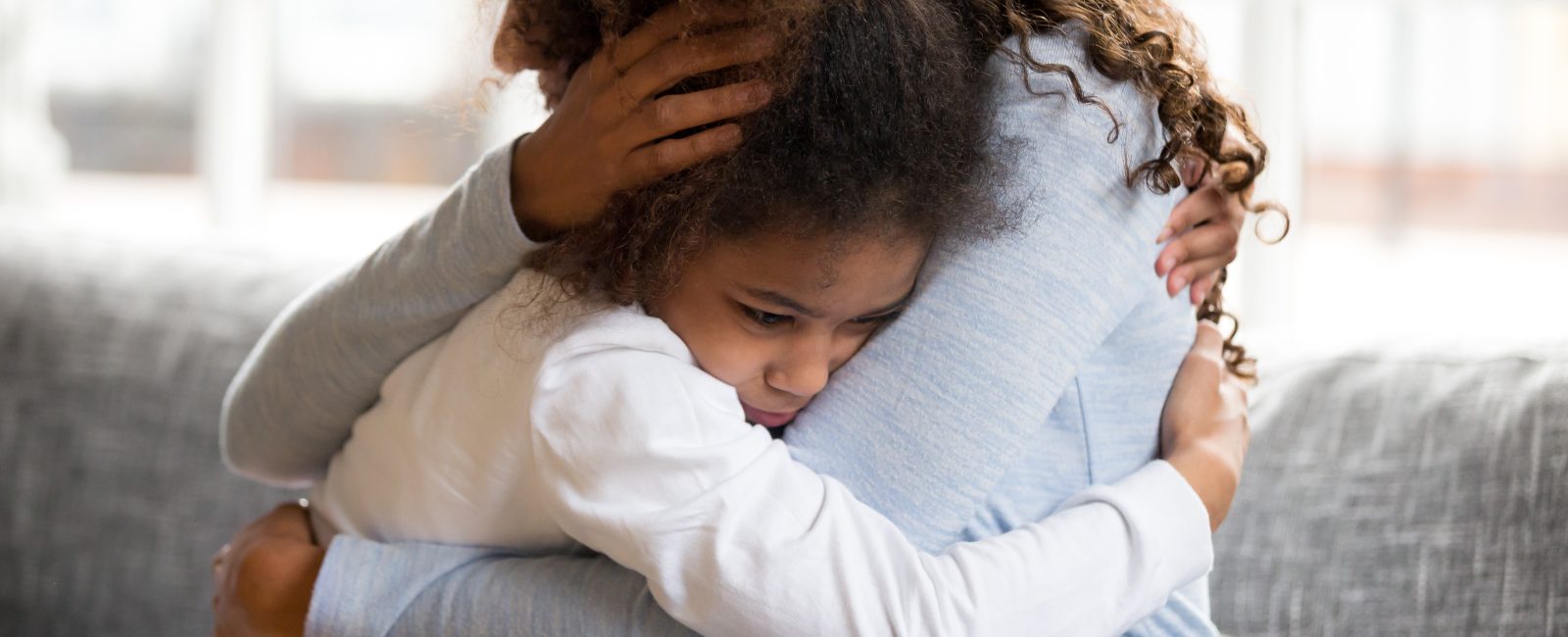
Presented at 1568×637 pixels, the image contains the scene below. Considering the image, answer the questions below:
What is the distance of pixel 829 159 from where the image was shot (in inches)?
33.0

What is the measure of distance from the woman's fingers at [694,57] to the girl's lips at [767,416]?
25 centimetres

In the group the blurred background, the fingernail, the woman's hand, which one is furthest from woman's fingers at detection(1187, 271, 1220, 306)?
the blurred background

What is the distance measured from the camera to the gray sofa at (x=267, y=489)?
1350mm

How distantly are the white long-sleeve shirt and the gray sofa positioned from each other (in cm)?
53

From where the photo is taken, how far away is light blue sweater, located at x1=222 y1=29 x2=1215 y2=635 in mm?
897

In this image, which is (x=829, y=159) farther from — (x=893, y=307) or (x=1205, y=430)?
(x=1205, y=430)

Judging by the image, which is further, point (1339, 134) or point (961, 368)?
point (1339, 134)

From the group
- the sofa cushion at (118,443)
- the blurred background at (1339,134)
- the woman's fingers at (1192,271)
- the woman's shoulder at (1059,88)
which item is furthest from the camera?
the blurred background at (1339,134)

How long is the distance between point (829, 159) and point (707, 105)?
0.08m

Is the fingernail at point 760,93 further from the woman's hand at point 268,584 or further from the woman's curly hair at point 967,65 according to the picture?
the woman's hand at point 268,584

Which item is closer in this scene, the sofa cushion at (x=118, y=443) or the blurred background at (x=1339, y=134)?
the sofa cushion at (x=118, y=443)

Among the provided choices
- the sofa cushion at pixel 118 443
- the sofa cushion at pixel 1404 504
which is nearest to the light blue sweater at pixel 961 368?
the sofa cushion at pixel 1404 504

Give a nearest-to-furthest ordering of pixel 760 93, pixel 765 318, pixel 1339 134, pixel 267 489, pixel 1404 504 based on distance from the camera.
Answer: pixel 760 93, pixel 765 318, pixel 1404 504, pixel 267 489, pixel 1339 134

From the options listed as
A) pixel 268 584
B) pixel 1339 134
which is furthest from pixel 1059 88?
pixel 1339 134
